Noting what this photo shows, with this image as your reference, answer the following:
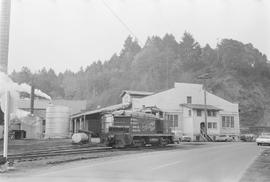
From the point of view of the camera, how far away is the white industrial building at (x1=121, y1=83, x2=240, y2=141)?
6150cm

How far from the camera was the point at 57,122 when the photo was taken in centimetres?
5334

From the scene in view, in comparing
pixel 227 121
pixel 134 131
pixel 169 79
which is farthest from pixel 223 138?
pixel 134 131

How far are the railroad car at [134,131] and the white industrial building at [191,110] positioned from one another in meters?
25.7

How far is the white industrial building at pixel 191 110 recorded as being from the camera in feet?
202

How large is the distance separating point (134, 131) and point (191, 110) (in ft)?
112

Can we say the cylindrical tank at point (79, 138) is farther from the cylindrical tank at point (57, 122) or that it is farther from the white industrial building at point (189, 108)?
the white industrial building at point (189, 108)

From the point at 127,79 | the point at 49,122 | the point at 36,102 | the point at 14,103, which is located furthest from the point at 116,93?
the point at 14,103

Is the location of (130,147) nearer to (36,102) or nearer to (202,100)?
(202,100)

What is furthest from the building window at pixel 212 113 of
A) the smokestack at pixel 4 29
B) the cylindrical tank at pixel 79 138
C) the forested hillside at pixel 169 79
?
the smokestack at pixel 4 29

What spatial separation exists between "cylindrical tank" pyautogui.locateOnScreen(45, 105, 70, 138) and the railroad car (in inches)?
935

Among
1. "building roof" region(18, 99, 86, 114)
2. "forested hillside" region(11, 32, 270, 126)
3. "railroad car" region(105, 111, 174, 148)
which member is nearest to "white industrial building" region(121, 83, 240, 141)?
"forested hillside" region(11, 32, 270, 126)

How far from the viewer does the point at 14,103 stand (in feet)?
47.3

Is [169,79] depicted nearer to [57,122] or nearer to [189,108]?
[189,108]

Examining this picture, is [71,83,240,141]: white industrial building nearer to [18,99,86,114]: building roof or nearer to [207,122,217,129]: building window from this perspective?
[207,122,217,129]: building window
